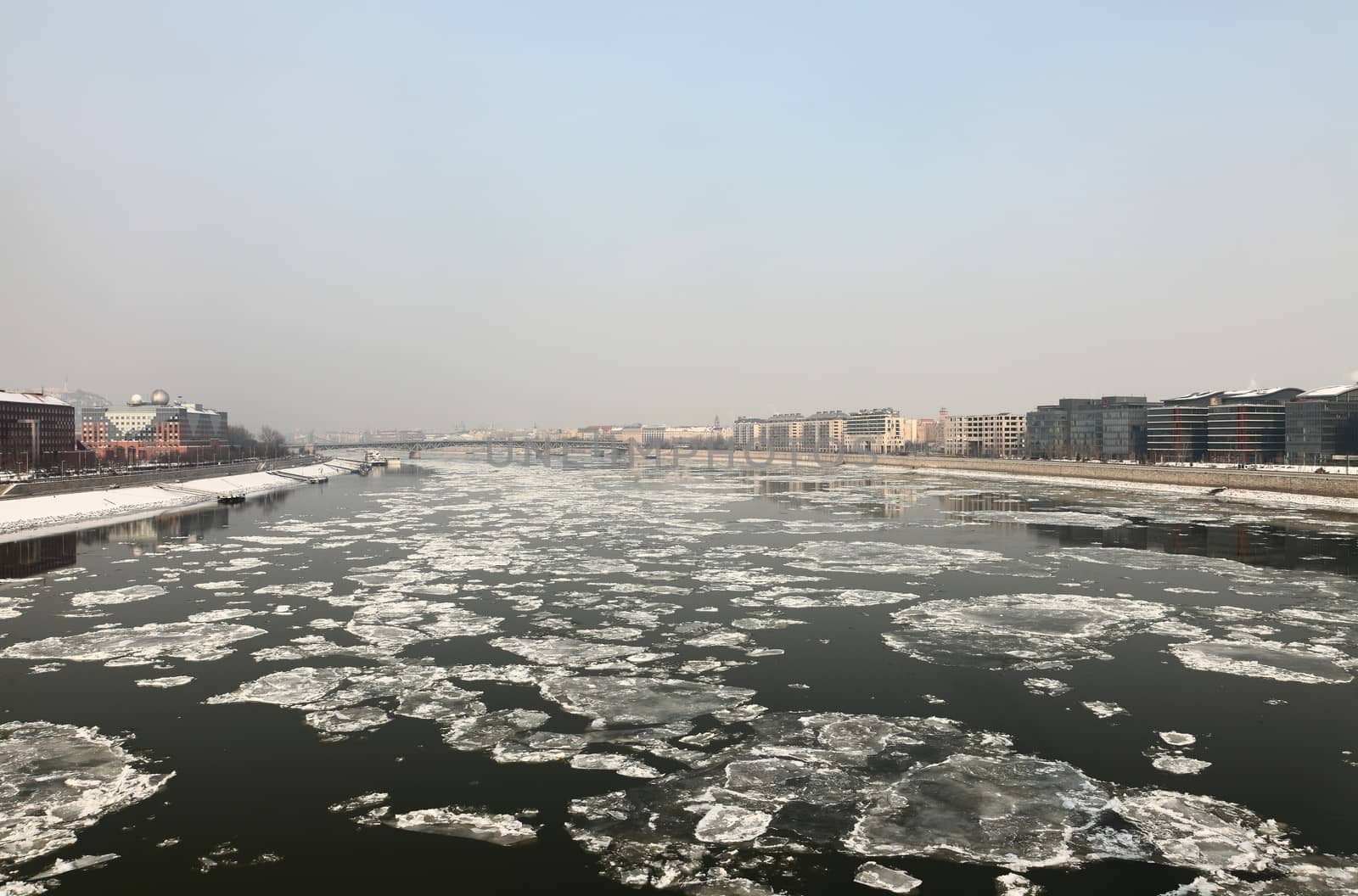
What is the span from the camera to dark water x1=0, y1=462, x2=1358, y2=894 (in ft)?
23.6

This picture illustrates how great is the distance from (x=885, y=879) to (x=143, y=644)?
48.6 ft

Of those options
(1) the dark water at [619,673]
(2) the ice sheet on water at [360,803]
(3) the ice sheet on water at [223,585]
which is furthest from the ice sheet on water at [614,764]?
(3) the ice sheet on water at [223,585]

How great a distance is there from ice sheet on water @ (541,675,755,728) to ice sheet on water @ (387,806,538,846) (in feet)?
8.93

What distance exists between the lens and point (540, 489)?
2490 inches

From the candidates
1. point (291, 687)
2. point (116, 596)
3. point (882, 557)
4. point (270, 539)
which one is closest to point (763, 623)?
point (291, 687)

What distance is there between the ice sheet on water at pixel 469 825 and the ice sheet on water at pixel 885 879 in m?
3.14

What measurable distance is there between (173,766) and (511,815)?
4493mm

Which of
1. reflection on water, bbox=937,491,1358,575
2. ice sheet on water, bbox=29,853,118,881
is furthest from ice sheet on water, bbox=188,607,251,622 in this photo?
reflection on water, bbox=937,491,1358,575

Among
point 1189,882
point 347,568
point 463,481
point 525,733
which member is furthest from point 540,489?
point 1189,882

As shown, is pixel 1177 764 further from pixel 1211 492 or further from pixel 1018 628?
pixel 1211 492

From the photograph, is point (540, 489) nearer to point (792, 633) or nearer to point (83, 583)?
point (83, 583)

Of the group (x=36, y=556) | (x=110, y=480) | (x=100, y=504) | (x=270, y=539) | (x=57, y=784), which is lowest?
(x=36, y=556)

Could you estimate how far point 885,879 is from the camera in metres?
6.84

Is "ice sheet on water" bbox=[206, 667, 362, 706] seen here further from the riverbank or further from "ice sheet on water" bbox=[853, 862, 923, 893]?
the riverbank
